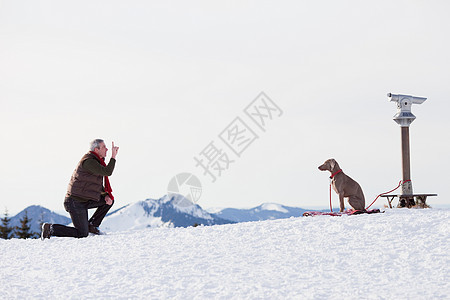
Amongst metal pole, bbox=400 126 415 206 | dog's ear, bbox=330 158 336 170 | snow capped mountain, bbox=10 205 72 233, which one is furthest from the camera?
snow capped mountain, bbox=10 205 72 233

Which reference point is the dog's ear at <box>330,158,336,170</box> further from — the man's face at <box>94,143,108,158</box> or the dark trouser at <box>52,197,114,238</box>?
the dark trouser at <box>52,197,114,238</box>

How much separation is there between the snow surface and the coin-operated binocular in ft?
18.7

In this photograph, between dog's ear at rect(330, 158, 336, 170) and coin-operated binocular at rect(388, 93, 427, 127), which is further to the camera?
coin-operated binocular at rect(388, 93, 427, 127)

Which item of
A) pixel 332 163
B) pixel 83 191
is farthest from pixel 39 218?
pixel 332 163

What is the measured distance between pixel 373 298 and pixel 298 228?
2.90 metres

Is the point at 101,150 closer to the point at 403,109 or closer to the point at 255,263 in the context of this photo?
the point at 255,263

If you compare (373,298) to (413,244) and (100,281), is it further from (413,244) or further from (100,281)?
(100,281)

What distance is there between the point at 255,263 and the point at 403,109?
8.78 metres

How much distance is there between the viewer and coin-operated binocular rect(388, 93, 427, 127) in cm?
1353

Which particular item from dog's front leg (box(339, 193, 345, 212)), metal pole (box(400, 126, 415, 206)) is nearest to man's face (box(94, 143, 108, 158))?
dog's front leg (box(339, 193, 345, 212))

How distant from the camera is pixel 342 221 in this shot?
26.8 ft

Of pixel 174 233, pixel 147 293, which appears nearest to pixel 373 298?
pixel 147 293

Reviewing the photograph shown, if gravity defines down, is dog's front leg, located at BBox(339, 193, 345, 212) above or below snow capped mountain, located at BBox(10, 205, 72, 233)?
below

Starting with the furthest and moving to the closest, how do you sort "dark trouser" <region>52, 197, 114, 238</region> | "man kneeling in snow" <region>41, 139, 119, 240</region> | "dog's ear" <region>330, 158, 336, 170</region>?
"dog's ear" <region>330, 158, 336, 170</region>, "dark trouser" <region>52, 197, 114, 238</region>, "man kneeling in snow" <region>41, 139, 119, 240</region>
